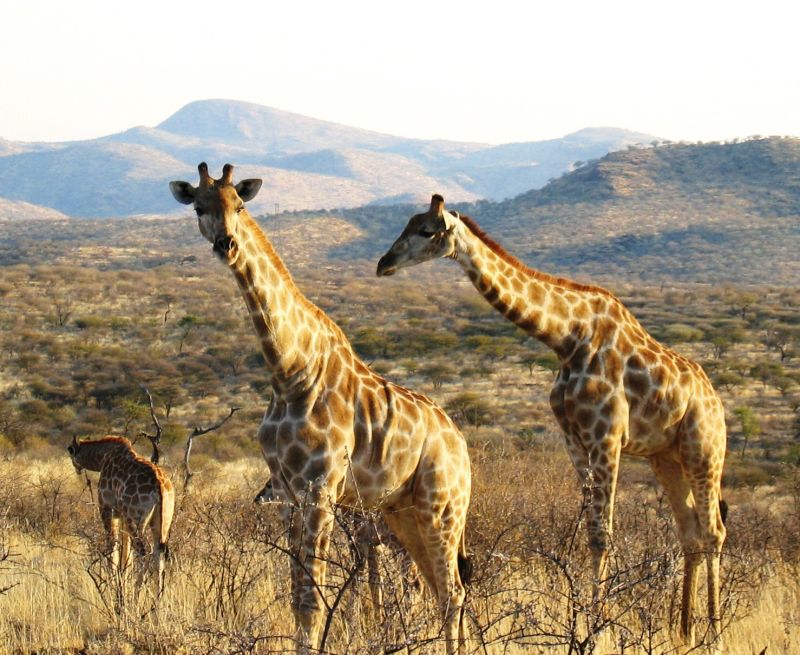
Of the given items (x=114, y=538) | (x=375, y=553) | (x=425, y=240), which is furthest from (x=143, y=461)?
(x=425, y=240)

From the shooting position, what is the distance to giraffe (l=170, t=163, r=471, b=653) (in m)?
5.93

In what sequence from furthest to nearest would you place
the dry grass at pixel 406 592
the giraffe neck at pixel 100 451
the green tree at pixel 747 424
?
the green tree at pixel 747 424, the giraffe neck at pixel 100 451, the dry grass at pixel 406 592

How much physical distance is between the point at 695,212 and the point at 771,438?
253 feet

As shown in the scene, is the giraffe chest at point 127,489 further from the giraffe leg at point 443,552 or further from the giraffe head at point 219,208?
the giraffe head at point 219,208

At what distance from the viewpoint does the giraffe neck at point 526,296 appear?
6.91 m

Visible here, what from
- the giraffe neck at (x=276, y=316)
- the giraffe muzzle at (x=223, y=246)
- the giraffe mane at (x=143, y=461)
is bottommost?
the giraffe mane at (x=143, y=461)

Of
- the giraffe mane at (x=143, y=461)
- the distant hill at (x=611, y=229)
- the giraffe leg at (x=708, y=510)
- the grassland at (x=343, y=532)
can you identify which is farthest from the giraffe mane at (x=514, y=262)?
the distant hill at (x=611, y=229)

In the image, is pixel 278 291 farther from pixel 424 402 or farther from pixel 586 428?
pixel 586 428

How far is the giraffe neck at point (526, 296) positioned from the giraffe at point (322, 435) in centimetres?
94

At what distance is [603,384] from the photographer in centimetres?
696

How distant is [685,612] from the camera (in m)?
7.18

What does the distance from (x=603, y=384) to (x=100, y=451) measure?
19.3 ft

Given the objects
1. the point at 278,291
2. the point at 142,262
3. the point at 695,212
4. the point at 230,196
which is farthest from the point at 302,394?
the point at 695,212

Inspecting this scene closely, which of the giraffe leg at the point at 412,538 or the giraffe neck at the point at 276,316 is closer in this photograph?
the giraffe neck at the point at 276,316
